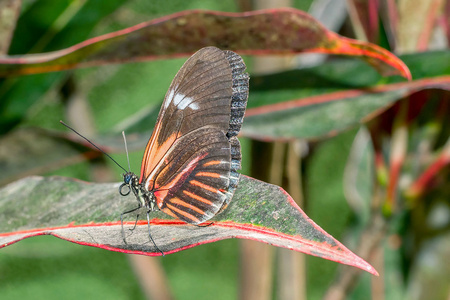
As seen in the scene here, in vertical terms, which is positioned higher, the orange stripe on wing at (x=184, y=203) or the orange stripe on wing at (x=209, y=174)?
the orange stripe on wing at (x=209, y=174)

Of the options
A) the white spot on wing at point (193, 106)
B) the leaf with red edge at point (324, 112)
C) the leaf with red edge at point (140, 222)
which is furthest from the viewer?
the leaf with red edge at point (324, 112)

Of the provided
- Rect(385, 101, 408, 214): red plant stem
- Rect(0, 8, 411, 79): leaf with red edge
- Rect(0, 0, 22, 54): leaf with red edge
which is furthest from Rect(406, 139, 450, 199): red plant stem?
Rect(0, 0, 22, 54): leaf with red edge

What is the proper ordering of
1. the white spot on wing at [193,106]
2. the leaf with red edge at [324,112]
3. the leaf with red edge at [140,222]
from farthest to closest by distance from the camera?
the leaf with red edge at [324,112], the white spot on wing at [193,106], the leaf with red edge at [140,222]

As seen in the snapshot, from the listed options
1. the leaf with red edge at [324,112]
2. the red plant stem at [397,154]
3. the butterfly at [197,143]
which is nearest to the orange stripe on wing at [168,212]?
the butterfly at [197,143]

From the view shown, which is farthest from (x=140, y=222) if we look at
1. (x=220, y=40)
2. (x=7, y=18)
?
(x=7, y=18)

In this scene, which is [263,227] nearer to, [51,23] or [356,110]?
[356,110]

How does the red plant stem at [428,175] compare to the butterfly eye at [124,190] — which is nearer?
the butterfly eye at [124,190]

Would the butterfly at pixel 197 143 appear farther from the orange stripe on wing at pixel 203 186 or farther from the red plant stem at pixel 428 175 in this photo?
the red plant stem at pixel 428 175

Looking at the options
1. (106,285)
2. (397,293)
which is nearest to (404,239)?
(397,293)
